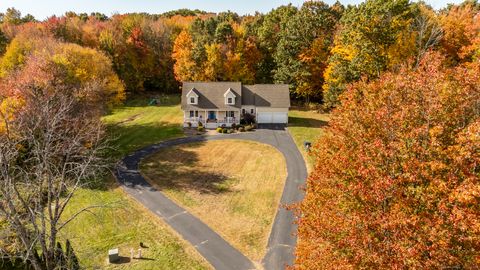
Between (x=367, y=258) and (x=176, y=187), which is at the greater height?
(x=367, y=258)

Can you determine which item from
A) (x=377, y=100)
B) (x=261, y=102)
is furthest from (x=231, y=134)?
(x=377, y=100)

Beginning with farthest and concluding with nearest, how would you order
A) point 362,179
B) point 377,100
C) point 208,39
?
point 208,39, point 377,100, point 362,179

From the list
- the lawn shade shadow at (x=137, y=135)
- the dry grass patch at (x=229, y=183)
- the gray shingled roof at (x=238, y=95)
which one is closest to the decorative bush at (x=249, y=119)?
the gray shingled roof at (x=238, y=95)

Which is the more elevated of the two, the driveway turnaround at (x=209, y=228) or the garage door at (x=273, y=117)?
the garage door at (x=273, y=117)

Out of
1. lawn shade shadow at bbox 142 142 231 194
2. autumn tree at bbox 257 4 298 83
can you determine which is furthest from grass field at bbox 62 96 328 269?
autumn tree at bbox 257 4 298 83

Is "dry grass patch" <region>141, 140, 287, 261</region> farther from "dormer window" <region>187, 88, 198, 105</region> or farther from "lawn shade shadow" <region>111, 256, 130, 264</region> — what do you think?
"dormer window" <region>187, 88, 198, 105</region>

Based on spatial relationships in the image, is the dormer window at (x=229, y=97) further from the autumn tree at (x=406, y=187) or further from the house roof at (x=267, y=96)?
the autumn tree at (x=406, y=187)

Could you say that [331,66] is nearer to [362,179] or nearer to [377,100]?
[377,100]
